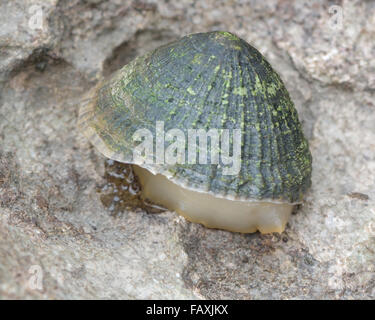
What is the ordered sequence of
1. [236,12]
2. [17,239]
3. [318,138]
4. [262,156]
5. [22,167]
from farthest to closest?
[236,12]
[318,138]
[22,167]
[262,156]
[17,239]

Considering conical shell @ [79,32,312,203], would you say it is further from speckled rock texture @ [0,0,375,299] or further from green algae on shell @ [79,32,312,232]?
speckled rock texture @ [0,0,375,299]

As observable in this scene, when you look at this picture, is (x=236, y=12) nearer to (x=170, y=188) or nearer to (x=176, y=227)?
(x=170, y=188)

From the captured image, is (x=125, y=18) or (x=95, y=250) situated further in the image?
(x=125, y=18)

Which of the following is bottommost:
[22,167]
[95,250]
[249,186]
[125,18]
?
[95,250]

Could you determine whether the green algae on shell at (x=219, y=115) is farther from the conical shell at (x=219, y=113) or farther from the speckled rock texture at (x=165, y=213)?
the speckled rock texture at (x=165, y=213)

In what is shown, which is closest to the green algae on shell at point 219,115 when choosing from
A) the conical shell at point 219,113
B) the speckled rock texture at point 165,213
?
the conical shell at point 219,113

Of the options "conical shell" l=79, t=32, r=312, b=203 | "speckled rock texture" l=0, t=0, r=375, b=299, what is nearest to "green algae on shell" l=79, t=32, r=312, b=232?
"conical shell" l=79, t=32, r=312, b=203

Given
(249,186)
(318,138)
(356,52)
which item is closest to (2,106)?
(249,186)
